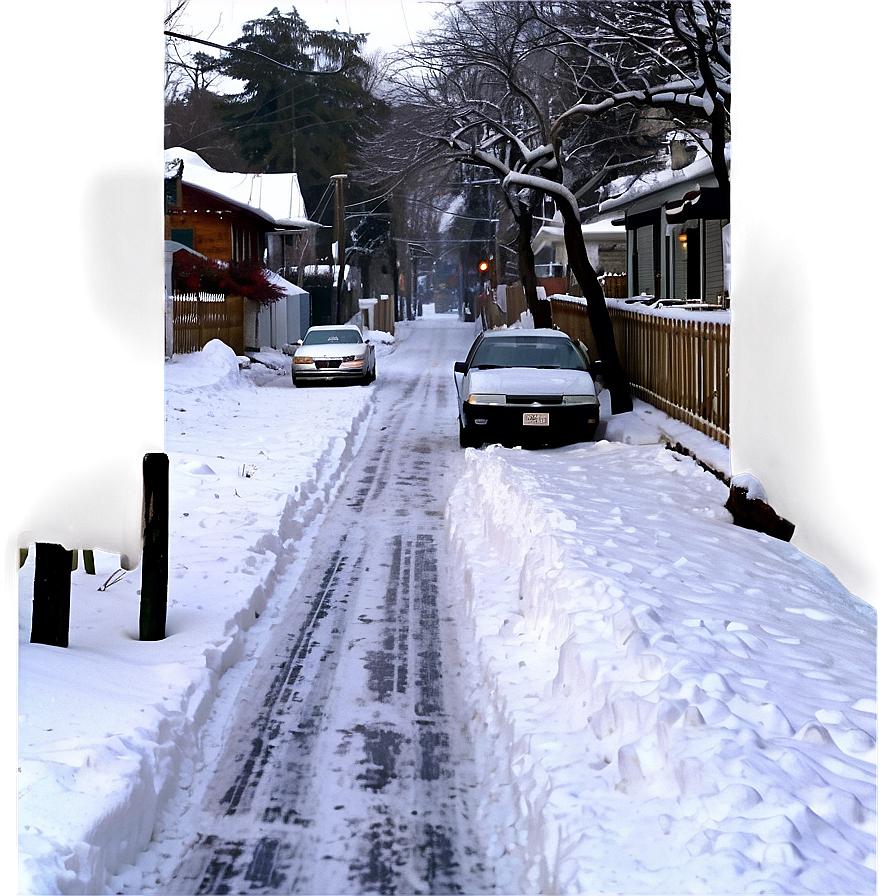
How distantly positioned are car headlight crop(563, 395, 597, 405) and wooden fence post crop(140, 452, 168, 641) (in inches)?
325

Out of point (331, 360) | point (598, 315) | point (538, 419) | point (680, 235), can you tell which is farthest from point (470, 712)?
point (680, 235)

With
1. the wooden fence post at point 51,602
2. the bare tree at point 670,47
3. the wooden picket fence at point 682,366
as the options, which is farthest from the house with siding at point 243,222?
the wooden fence post at point 51,602

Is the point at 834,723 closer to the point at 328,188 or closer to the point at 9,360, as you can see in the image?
the point at 9,360

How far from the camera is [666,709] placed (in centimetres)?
479

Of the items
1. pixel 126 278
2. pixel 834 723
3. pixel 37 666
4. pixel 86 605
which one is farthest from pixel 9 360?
pixel 834 723

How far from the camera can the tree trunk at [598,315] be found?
55.8 ft

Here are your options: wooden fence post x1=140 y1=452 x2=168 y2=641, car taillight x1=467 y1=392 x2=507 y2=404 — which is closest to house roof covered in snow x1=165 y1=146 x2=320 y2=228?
car taillight x1=467 y1=392 x2=507 y2=404

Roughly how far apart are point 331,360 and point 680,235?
8.71 meters

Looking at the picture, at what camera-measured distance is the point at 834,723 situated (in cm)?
501

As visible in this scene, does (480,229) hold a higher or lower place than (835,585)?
higher

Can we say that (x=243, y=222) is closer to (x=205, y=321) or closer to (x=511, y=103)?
(x=205, y=321)

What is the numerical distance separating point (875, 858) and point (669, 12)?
42.3 ft

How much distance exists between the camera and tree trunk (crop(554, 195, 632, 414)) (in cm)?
1702

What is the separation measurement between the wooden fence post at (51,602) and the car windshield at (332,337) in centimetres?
1976
